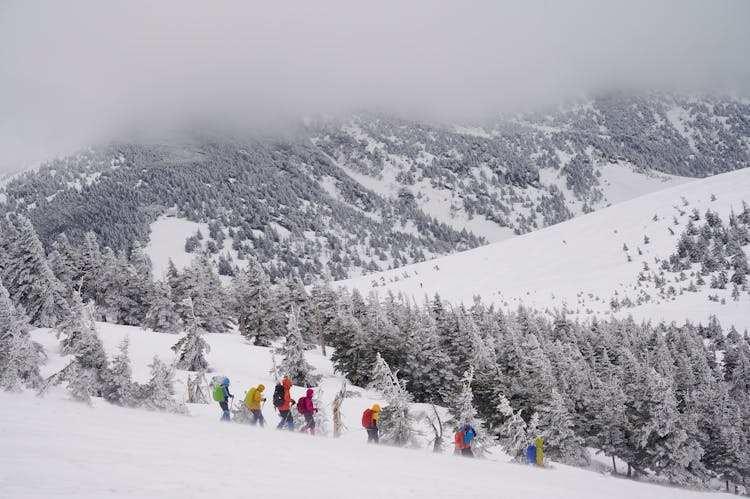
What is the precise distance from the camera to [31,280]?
1330 inches

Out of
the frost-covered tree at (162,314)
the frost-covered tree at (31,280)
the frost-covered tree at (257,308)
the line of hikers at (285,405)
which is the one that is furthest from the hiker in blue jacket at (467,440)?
the frost-covered tree at (162,314)

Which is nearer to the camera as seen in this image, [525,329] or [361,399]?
[361,399]

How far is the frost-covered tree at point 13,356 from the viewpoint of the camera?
1662 centimetres

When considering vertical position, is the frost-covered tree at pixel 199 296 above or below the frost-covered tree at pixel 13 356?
above

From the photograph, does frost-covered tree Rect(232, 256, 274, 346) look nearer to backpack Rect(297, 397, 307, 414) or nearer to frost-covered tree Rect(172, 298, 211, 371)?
frost-covered tree Rect(172, 298, 211, 371)

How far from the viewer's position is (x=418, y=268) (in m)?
91.0

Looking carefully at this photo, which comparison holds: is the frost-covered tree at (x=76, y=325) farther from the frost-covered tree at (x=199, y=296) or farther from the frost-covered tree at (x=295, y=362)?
the frost-covered tree at (x=199, y=296)

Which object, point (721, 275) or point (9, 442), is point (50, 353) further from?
point (721, 275)

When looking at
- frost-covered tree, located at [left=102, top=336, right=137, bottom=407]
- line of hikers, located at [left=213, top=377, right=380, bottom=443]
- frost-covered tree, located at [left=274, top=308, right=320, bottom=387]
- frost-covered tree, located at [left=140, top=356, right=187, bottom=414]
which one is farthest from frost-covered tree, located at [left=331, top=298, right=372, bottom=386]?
line of hikers, located at [left=213, top=377, right=380, bottom=443]

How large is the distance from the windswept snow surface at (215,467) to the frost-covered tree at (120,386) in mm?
6108

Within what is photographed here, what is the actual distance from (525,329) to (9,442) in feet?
136

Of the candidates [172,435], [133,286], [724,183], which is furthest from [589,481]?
[724,183]

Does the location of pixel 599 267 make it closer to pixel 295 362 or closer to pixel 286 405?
pixel 295 362

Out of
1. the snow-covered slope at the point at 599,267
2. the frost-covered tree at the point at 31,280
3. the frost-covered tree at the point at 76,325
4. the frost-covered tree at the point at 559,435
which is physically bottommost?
the frost-covered tree at the point at 559,435
